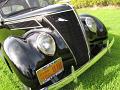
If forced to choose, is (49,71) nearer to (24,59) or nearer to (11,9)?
(24,59)

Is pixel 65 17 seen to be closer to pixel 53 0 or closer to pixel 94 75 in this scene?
pixel 94 75

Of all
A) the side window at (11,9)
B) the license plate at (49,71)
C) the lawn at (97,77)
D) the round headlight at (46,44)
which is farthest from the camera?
the side window at (11,9)

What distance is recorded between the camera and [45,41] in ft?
17.0

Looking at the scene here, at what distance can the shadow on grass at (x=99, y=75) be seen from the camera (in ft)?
18.9

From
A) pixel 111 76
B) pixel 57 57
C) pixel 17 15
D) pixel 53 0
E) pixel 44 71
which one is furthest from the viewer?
pixel 53 0

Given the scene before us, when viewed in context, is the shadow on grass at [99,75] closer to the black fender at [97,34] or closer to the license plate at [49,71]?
the black fender at [97,34]

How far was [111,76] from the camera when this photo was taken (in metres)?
5.95

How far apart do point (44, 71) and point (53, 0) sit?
3.25m

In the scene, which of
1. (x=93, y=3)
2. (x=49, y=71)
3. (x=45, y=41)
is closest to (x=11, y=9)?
(x=45, y=41)

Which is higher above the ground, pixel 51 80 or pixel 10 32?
pixel 10 32

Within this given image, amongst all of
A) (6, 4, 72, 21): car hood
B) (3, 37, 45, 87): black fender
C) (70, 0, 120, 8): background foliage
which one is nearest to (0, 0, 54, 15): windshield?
(6, 4, 72, 21): car hood

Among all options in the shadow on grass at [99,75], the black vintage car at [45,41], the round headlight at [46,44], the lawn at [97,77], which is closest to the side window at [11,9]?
the black vintage car at [45,41]

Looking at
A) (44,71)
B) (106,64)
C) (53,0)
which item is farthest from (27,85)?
(53,0)

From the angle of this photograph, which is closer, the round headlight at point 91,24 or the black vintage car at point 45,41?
the black vintage car at point 45,41
